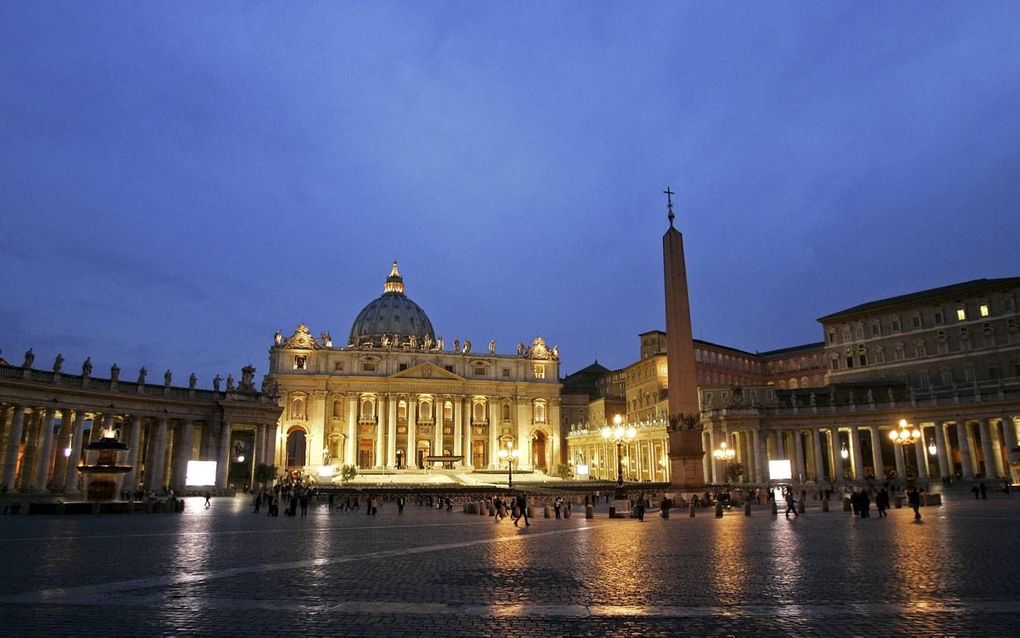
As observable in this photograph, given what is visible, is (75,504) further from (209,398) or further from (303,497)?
(209,398)

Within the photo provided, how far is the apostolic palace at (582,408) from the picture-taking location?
44.7 m

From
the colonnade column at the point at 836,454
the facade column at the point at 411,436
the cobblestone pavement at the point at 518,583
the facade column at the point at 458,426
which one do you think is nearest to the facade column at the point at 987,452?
the colonnade column at the point at 836,454

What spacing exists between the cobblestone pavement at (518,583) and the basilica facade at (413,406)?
240 feet

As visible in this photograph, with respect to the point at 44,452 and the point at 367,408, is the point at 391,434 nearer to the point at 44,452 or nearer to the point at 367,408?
the point at 367,408

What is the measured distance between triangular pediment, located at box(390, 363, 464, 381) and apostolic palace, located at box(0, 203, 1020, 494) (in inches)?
7.9

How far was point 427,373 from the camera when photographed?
99.1 meters

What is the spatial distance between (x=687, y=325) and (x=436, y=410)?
233ft

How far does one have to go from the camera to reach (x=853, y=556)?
14.2 m

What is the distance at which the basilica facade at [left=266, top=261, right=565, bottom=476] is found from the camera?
313ft

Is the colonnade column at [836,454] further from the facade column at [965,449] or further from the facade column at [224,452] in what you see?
the facade column at [224,452]

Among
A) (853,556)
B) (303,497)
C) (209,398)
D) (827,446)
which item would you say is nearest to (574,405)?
(827,446)

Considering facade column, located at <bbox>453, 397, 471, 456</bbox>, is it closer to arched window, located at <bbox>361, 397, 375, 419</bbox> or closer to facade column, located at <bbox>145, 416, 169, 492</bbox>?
arched window, located at <bbox>361, 397, 375, 419</bbox>

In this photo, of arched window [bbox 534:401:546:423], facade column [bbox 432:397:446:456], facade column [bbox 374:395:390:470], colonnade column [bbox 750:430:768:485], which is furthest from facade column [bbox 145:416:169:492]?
arched window [bbox 534:401:546:423]

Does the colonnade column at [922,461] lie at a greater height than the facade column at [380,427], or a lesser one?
lesser
